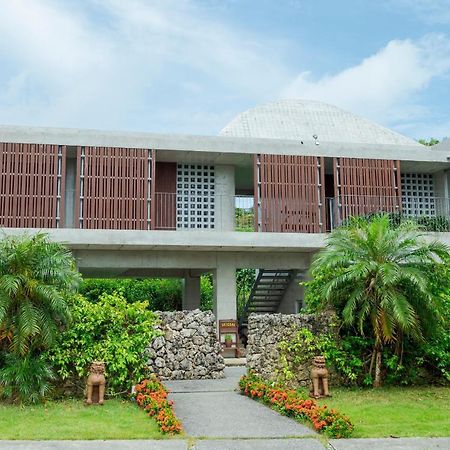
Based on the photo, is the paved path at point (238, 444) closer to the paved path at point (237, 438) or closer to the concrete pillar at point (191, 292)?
the paved path at point (237, 438)

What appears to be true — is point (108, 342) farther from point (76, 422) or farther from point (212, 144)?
point (212, 144)

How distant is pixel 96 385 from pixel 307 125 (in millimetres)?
18496

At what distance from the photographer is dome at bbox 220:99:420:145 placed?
24.9 metres

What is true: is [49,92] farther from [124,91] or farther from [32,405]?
[32,405]

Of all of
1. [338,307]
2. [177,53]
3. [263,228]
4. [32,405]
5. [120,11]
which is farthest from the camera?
[263,228]

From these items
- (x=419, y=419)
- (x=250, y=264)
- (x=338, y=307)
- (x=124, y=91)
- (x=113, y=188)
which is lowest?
(x=419, y=419)

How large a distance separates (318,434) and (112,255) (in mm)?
10812

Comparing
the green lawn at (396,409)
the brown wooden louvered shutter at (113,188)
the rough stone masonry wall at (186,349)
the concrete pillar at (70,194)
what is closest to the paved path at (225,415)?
the rough stone masonry wall at (186,349)

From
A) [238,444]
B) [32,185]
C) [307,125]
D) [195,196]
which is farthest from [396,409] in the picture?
[307,125]

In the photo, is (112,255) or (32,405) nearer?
(32,405)

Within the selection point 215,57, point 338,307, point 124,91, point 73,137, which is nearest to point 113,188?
point 73,137

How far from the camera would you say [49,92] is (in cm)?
1878

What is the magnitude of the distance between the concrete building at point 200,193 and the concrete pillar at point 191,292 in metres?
3.53

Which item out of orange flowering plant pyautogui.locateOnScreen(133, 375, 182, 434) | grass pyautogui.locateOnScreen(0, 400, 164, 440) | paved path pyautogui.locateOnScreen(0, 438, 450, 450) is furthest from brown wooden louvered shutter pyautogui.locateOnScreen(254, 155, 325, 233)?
paved path pyautogui.locateOnScreen(0, 438, 450, 450)
